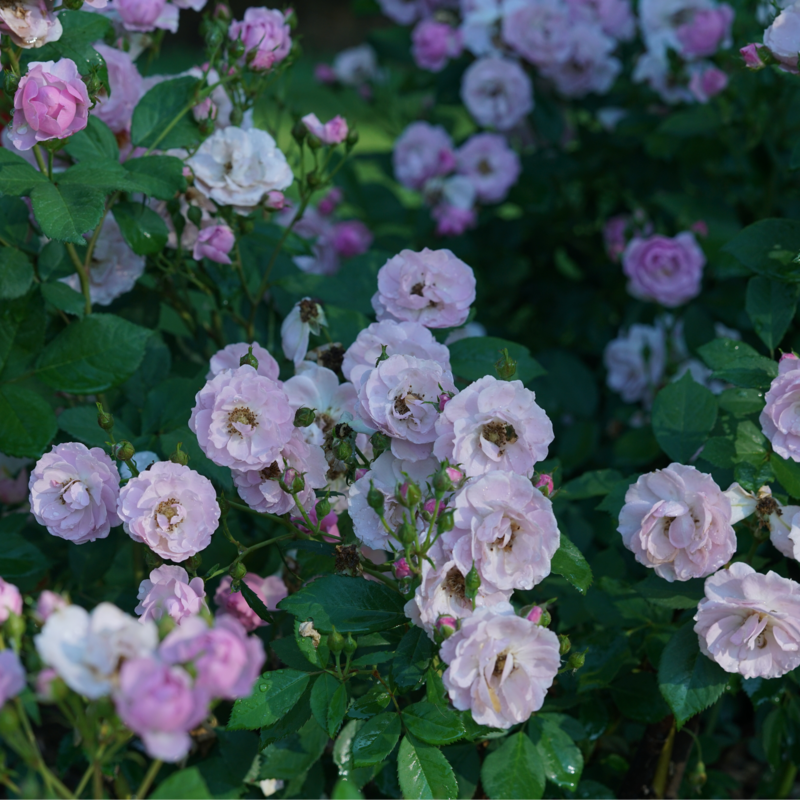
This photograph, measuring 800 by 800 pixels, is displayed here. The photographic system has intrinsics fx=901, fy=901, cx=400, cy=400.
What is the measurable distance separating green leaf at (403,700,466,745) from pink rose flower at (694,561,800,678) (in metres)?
0.30

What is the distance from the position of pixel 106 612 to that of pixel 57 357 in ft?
2.31

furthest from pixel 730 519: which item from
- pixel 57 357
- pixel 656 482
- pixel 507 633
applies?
pixel 57 357

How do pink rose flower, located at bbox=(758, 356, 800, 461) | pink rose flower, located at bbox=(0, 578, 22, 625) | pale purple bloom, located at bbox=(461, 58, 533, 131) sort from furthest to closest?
pale purple bloom, located at bbox=(461, 58, 533, 131) < pink rose flower, located at bbox=(758, 356, 800, 461) < pink rose flower, located at bbox=(0, 578, 22, 625)

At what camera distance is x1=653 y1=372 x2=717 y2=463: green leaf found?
1.24 m

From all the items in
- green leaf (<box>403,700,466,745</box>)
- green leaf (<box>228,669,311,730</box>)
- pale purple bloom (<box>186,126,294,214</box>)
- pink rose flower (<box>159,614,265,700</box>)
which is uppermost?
pink rose flower (<box>159,614,265,700</box>)

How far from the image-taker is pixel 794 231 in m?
1.33

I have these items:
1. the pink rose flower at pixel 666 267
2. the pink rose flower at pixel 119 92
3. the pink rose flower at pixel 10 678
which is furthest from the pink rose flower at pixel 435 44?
the pink rose flower at pixel 10 678

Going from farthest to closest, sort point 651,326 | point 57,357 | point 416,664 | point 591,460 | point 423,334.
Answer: point 651,326 < point 591,460 < point 57,357 < point 423,334 < point 416,664

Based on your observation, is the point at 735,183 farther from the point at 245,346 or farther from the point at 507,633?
the point at 507,633

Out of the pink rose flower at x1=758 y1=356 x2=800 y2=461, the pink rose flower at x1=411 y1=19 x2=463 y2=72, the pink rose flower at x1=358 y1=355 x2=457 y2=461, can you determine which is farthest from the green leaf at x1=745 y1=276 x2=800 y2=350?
the pink rose flower at x1=411 y1=19 x2=463 y2=72

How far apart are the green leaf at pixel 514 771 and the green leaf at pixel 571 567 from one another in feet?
0.78

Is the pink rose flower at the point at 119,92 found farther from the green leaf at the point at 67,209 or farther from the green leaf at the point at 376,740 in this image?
the green leaf at the point at 376,740

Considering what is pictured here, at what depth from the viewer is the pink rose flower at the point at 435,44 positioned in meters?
2.48

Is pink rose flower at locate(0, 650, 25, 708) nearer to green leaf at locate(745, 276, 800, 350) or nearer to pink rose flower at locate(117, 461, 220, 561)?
pink rose flower at locate(117, 461, 220, 561)
